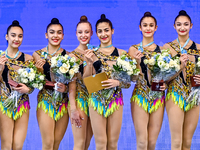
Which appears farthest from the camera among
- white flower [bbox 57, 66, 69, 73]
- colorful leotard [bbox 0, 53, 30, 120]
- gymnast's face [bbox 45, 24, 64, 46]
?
gymnast's face [bbox 45, 24, 64, 46]

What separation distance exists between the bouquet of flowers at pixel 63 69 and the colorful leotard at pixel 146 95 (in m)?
0.85

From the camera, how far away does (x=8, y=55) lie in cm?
533

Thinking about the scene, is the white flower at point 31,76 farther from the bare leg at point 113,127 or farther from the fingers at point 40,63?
the bare leg at point 113,127

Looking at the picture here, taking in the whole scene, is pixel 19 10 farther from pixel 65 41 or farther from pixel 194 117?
pixel 194 117

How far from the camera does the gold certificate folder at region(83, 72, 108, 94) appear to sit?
5016 mm

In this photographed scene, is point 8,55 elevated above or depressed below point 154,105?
above

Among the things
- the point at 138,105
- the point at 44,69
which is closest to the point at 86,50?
the point at 44,69

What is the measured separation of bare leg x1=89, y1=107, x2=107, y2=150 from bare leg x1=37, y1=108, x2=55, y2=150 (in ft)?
1.92

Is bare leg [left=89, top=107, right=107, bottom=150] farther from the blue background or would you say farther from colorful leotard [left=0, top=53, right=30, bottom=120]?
the blue background

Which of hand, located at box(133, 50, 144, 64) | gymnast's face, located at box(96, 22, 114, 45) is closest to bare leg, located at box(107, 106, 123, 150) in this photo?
hand, located at box(133, 50, 144, 64)

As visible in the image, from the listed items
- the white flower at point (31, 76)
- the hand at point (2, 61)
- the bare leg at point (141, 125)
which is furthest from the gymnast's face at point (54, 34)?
the bare leg at point (141, 125)

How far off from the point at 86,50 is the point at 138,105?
0.99 m

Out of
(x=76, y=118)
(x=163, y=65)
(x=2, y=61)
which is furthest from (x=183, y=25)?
(x=2, y=61)

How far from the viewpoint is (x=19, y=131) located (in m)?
5.19
